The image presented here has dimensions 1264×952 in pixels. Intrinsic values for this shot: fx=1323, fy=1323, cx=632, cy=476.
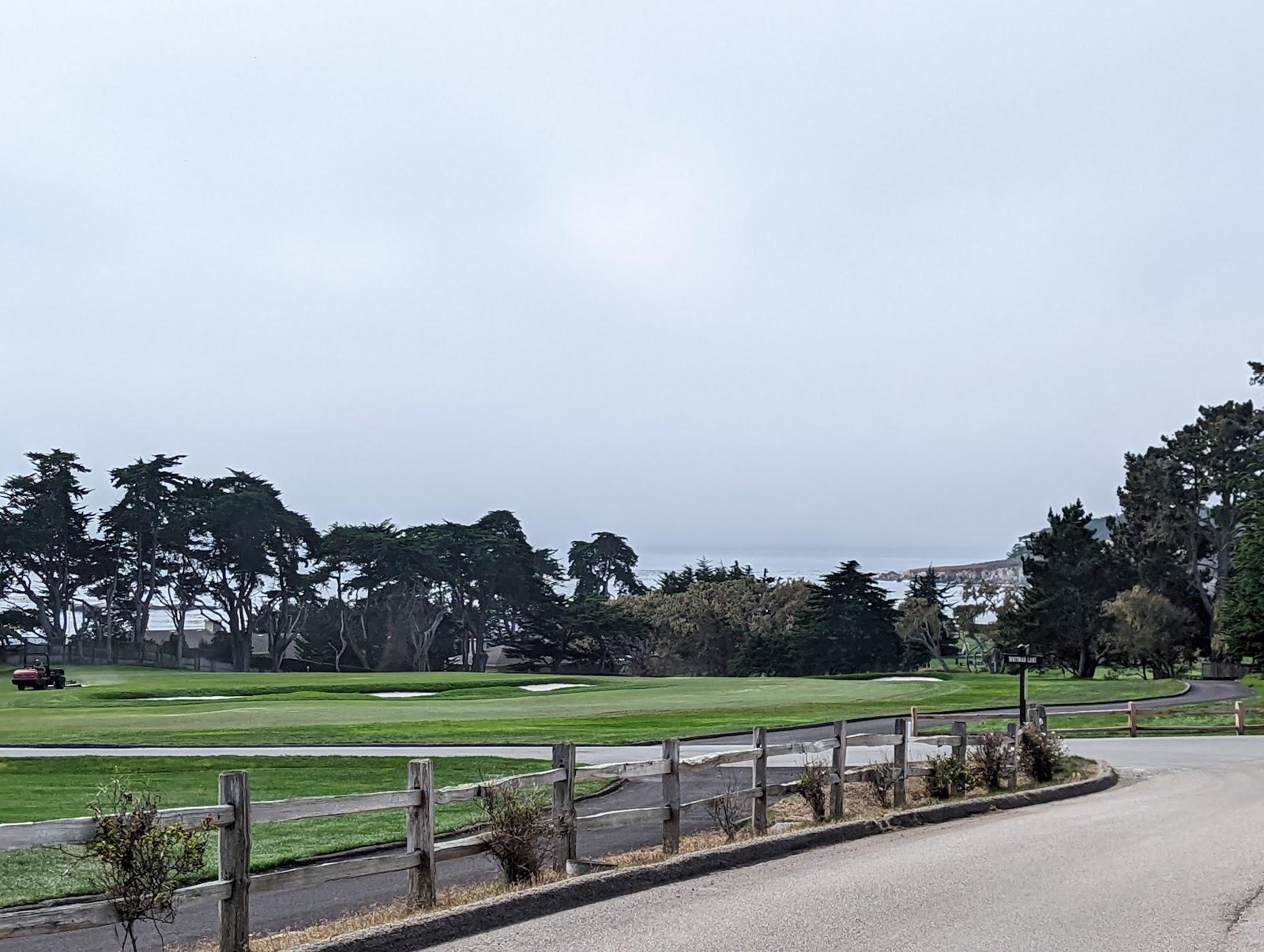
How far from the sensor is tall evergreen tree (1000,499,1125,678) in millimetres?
83188

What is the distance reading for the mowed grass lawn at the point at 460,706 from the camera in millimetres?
31953

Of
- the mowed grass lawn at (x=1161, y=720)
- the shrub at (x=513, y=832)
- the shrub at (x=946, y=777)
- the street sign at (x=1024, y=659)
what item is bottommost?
the mowed grass lawn at (x=1161, y=720)

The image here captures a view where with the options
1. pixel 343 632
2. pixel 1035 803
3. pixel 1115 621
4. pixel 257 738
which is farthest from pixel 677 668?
pixel 1035 803

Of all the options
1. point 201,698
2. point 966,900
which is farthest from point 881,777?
point 201,698

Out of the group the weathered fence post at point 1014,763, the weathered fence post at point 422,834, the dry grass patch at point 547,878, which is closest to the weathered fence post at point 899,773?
the dry grass patch at point 547,878

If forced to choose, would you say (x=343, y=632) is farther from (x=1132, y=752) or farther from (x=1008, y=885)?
(x=1008, y=885)

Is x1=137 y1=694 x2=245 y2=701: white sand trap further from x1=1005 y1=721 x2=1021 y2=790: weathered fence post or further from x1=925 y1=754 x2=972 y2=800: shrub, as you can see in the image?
x1=925 y1=754 x2=972 y2=800: shrub

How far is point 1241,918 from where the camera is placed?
941 centimetres

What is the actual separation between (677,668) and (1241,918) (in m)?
87.1

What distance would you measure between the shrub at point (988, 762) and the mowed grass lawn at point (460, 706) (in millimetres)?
10435

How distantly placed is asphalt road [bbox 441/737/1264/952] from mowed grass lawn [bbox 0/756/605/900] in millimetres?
4638

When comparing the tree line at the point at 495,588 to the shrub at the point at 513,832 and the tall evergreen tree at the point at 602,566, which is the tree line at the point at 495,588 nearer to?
the tall evergreen tree at the point at 602,566

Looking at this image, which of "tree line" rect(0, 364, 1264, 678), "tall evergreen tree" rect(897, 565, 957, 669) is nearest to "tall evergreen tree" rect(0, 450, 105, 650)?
"tree line" rect(0, 364, 1264, 678)

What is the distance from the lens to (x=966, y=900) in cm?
983
